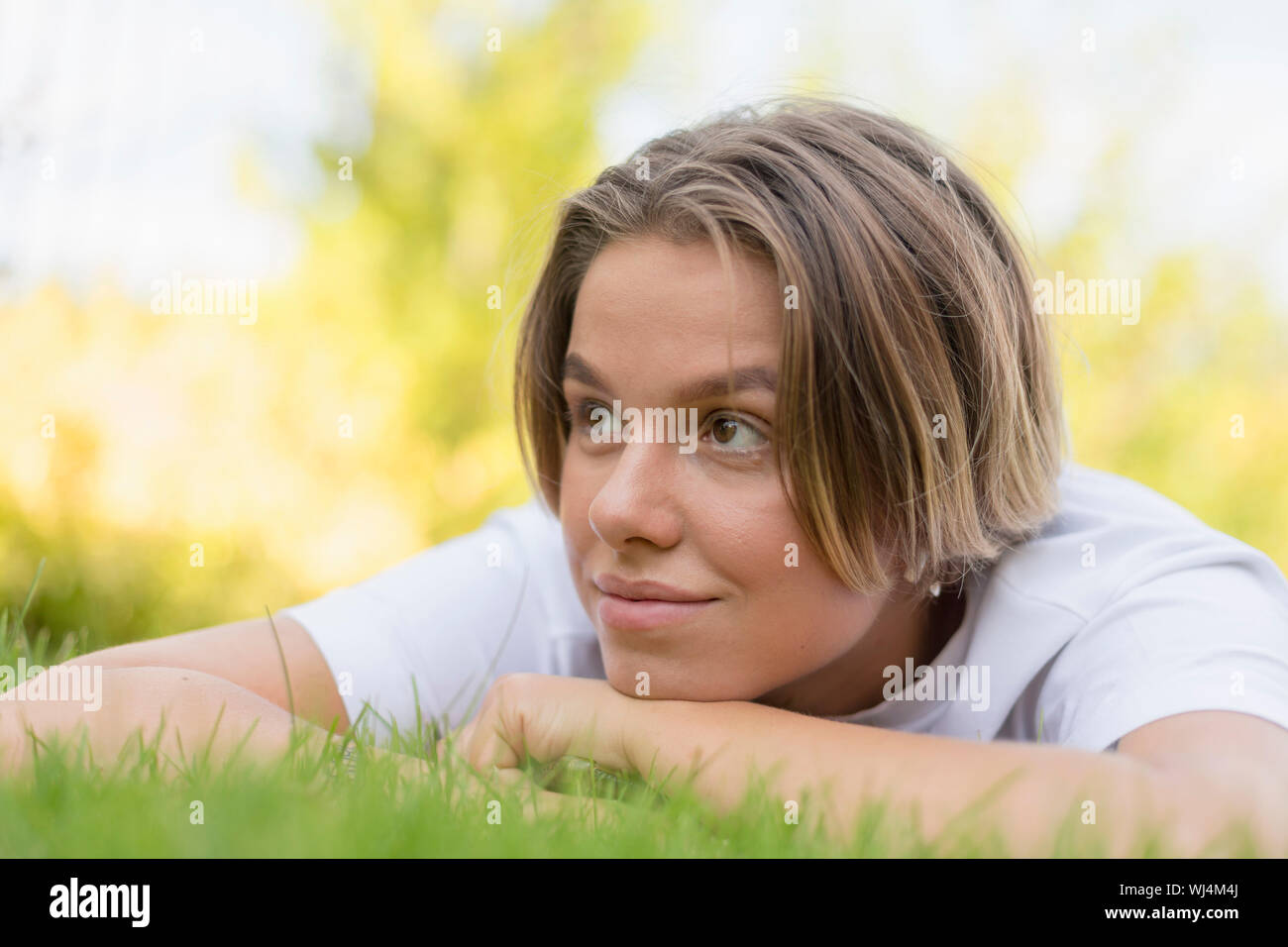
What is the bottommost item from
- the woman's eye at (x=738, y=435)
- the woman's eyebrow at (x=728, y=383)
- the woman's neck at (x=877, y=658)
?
the woman's neck at (x=877, y=658)

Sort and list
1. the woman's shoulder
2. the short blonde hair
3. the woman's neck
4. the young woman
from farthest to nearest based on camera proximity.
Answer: the woman's neck < the woman's shoulder < the short blonde hair < the young woman

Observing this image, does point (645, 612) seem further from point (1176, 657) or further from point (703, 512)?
point (1176, 657)

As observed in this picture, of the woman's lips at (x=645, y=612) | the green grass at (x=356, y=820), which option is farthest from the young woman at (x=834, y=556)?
the green grass at (x=356, y=820)

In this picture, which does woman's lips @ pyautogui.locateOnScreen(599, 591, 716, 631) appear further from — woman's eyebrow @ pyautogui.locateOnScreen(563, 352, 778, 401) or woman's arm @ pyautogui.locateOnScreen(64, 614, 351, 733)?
woman's arm @ pyautogui.locateOnScreen(64, 614, 351, 733)

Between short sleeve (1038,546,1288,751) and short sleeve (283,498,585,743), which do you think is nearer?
short sleeve (1038,546,1288,751)

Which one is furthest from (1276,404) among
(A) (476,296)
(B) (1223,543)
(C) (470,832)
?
(C) (470,832)

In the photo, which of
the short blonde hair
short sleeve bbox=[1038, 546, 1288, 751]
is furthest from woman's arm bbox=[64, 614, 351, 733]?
short sleeve bbox=[1038, 546, 1288, 751]

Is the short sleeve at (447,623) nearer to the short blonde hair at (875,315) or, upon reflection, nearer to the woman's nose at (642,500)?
the short blonde hair at (875,315)

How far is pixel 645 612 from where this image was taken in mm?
1919

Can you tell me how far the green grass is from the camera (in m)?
1.19

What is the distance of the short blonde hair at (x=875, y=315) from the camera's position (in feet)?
6.21

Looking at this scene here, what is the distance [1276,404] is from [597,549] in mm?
9092

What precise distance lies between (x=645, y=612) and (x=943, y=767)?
1.89 feet

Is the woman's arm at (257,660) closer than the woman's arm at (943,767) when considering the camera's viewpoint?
No
